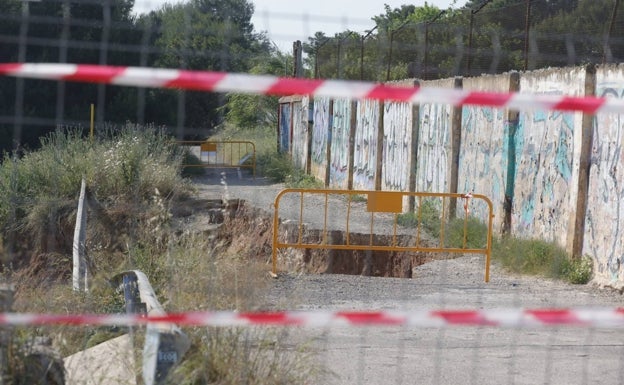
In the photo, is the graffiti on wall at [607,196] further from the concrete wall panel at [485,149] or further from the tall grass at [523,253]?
the concrete wall panel at [485,149]

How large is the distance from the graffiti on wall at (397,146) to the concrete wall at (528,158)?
0.06 ft

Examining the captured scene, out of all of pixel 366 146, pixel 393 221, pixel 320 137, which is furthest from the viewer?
pixel 320 137

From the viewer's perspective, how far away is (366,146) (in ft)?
70.4

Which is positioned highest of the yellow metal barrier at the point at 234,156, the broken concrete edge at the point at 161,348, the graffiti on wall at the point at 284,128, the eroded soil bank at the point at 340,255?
the graffiti on wall at the point at 284,128

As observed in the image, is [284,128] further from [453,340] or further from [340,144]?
[453,340]

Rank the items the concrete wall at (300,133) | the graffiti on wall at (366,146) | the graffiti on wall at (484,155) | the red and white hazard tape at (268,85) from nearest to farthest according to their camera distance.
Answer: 1. the red and white hazard tape at (268,85)
2. the graffiti on wall at (484,155)
3. the graffiti on wall at (366,146)
4. the concrete wall at (300,133)

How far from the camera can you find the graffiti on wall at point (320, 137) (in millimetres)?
24984

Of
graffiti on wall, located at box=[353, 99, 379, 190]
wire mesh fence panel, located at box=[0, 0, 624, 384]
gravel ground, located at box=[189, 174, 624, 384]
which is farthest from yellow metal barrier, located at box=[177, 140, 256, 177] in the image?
gravel ground, located at box=[189, 174, 624, 384]

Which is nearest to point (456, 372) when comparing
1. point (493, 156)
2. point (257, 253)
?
point (257, 253)

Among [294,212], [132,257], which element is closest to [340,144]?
[294,212]

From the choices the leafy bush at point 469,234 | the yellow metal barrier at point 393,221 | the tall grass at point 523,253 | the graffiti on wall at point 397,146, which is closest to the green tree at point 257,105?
the yellow metal barrier at point 393,221

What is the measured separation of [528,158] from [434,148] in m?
3.87

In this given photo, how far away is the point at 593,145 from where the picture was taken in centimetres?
1138

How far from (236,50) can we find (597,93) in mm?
6009
